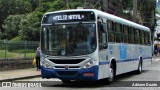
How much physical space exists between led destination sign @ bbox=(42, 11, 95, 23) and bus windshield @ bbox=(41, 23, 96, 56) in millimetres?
218

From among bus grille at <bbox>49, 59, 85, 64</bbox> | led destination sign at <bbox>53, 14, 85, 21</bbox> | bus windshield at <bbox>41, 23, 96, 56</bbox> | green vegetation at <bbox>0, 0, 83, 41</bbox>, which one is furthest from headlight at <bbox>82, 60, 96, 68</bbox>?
green vegetation at <bbox>0, 0, 83, 41</bbox>

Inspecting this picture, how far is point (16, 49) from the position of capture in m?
24.8

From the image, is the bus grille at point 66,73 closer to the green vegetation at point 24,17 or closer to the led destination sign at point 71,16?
the led destination sign at point 71,16

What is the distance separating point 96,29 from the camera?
1509 cm

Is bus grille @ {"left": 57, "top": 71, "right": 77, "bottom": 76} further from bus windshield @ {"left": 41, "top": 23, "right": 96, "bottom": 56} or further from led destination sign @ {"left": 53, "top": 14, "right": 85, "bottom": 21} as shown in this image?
led destination sign @ {"left": 53, "top": 14, "right": 85, "bottom": 21}

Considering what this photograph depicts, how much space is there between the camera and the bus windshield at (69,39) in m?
14.9

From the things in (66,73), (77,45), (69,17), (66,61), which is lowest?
(66,73)

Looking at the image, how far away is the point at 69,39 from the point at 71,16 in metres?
0.95

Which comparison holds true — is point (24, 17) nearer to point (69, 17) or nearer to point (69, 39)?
point (69, 17)

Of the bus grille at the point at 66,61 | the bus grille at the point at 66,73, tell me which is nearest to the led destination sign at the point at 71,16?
the bus grille at the point at 66,61

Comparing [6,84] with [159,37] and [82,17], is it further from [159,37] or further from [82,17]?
[159,37]

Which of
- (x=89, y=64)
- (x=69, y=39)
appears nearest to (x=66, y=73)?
(x=89, y=64)

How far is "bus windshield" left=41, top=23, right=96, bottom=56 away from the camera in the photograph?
49.0 feet

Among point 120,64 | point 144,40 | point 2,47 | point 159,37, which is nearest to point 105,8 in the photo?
point 144,40
